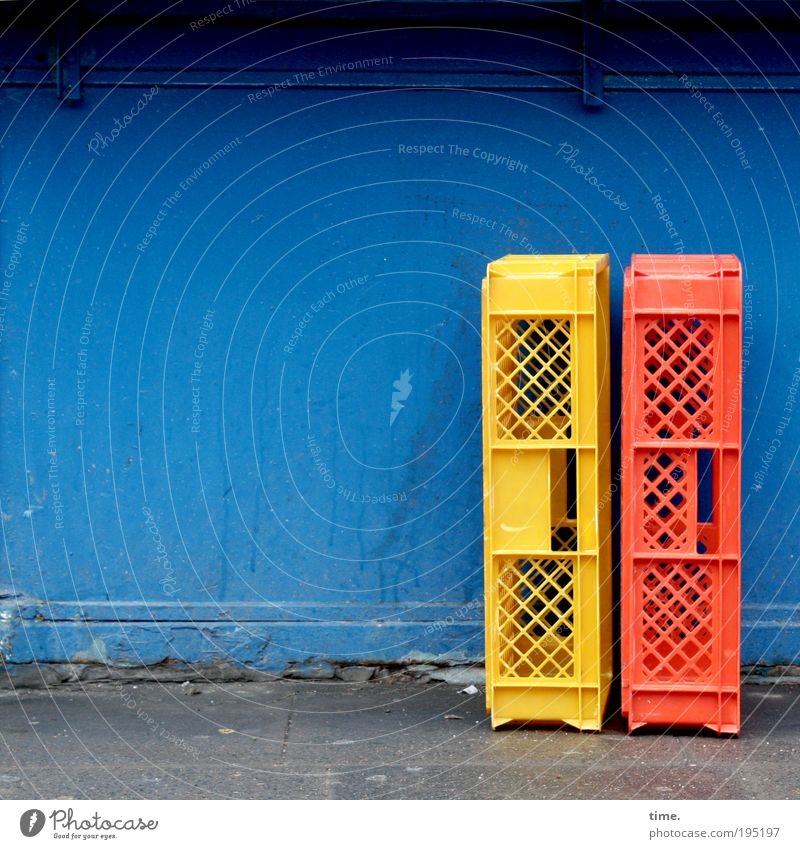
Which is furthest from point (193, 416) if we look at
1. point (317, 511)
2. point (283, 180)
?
point (283, 180)

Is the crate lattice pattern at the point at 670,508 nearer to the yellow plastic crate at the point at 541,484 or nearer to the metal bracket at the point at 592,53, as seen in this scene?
the yellow plastic crate at the point at 541,484

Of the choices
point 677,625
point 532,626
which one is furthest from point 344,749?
point 677,625

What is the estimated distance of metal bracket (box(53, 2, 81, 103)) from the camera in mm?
6617

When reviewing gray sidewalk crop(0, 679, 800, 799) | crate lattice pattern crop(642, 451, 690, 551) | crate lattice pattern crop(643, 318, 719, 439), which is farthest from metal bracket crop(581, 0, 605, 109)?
gray sidewalk crop(0, 679, 800, 799)

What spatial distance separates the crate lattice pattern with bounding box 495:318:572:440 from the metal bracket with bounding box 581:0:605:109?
1195 millimetres

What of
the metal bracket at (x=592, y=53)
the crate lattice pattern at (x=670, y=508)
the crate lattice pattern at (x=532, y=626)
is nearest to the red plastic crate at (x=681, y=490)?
the crate lattice pattern at (x=670, y=508)

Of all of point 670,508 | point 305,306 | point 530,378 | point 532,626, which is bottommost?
point 532,626

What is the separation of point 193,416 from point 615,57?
273 cm

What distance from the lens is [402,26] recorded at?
666cm

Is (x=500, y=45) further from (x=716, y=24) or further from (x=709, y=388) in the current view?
(x=709, y=388)

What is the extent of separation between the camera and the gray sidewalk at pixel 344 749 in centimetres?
542

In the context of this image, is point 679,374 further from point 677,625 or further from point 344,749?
point 344,749

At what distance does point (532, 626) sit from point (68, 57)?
140 inches

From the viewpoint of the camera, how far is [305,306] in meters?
6.77
